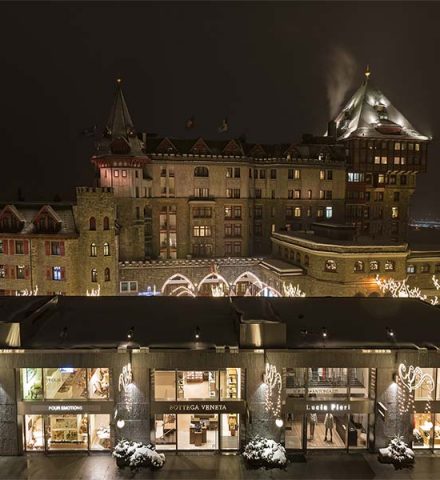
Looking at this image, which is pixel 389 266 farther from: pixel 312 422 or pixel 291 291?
pixel 312 422

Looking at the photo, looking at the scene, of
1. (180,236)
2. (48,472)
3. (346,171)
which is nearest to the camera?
(48,472)

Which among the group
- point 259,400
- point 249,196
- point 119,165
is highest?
point 119,165

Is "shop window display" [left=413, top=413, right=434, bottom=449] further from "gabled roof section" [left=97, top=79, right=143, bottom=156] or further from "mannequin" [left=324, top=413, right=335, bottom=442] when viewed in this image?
"gabled roof section" [left=97, top=79, right=143, bottom=156]

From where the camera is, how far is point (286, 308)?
29016mm

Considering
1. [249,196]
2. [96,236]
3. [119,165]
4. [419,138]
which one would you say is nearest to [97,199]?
[96,236]

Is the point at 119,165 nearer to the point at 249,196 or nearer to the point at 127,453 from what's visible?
the point at 249,196

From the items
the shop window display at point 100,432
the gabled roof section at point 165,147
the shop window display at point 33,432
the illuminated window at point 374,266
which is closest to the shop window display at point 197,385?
the shop window display at point 100,432

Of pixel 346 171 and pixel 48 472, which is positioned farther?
pixel 346 171

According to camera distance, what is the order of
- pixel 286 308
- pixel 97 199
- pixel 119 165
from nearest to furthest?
pixel 286 308, pixel 97 199, pixel 119 165

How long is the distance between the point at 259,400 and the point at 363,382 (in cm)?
544

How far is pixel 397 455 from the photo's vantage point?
22406 mm

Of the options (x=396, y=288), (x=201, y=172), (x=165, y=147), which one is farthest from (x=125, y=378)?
(x=165, y=147)

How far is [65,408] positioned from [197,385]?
658 cm

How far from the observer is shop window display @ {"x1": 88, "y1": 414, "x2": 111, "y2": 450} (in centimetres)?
2375
